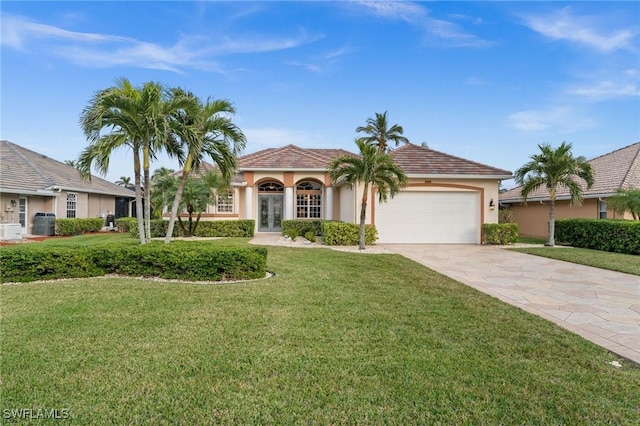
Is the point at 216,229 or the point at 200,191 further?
the point at 216,229

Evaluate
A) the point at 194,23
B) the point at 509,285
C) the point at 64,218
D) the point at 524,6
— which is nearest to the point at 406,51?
the point at 524,6

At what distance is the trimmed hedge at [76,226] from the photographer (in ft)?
62.7

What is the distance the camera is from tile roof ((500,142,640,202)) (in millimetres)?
17109

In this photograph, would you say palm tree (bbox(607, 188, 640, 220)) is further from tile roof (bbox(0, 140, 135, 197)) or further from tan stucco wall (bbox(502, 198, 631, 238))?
tile roof (bbox(0, 140, 135, 197))

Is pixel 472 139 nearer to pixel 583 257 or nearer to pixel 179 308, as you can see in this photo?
pixel 583 257

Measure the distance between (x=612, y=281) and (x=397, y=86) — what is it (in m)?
13.3

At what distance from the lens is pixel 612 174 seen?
18594 millimetres

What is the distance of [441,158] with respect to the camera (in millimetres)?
16891

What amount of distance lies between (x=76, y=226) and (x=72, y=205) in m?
2.84

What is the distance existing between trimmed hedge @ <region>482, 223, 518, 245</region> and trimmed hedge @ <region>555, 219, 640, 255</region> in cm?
281

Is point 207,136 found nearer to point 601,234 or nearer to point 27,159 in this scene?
point 601,234

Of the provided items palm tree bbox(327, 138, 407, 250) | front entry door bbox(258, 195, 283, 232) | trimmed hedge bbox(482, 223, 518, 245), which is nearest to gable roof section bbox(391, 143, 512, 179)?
trimmed hedge bbox(482, 223, 518, 245)

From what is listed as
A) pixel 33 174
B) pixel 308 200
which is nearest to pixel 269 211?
pixel 308 200

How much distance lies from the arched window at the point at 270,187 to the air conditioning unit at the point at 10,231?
12.6m
